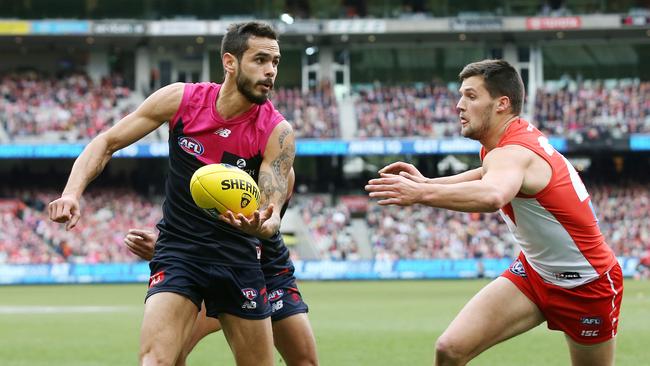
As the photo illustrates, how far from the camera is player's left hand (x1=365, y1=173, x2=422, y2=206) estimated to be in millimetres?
Answer: 6336

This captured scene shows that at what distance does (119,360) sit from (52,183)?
116 feet

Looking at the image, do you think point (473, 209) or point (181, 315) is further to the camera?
point (181, 315)

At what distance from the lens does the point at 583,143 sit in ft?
144

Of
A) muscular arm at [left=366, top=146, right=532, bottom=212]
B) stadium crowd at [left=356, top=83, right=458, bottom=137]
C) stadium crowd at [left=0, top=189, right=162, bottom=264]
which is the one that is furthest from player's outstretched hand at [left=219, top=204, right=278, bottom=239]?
stadium crowd at [left=356, top=83, right=458, bottom=137]

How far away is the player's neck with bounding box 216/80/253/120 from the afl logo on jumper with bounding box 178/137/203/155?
28 centimetres

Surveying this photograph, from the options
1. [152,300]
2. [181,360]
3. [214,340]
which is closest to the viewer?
[152,300]

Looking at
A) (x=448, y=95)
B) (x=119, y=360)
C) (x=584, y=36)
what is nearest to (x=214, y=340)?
(x=119, y=360)

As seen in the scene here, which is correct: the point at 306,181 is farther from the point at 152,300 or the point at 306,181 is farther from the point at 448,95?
the point at 152,300

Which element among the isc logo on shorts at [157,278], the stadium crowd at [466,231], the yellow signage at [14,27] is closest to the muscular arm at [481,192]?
the isc logo on shorts at [157,278]

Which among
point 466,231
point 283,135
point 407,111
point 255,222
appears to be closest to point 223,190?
point 255,222

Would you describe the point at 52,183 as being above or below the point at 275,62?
below

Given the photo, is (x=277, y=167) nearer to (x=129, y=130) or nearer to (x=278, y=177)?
(x=278, y=177)

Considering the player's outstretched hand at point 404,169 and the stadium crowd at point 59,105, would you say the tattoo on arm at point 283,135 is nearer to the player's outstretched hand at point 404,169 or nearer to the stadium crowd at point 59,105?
the player's outstretched hand at point 404,169

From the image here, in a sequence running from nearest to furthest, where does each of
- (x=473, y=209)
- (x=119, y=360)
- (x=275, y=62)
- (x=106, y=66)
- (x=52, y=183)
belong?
(x=473, y=209)
(x=275, y=62)
(x=119, y=360)
(x=52, y=183)
(x=106, y=66)
